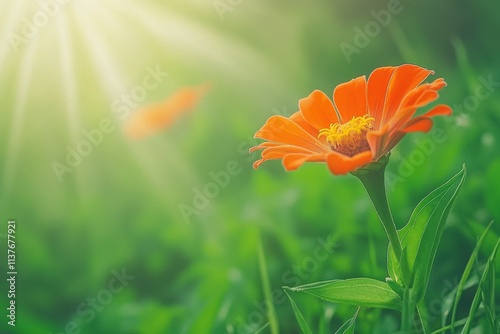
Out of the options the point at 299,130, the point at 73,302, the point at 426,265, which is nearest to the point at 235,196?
the point at 73,302

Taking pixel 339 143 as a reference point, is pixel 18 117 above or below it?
above

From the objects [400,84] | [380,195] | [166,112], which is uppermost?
[166,112]

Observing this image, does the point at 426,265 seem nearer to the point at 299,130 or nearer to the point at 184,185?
the point at 299,130

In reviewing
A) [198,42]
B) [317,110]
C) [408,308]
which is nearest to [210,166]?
[198,42]

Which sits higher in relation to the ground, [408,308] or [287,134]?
[287,134]

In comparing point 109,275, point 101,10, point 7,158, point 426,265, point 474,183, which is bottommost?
point 474,183

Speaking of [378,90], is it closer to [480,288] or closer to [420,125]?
[420,125]
